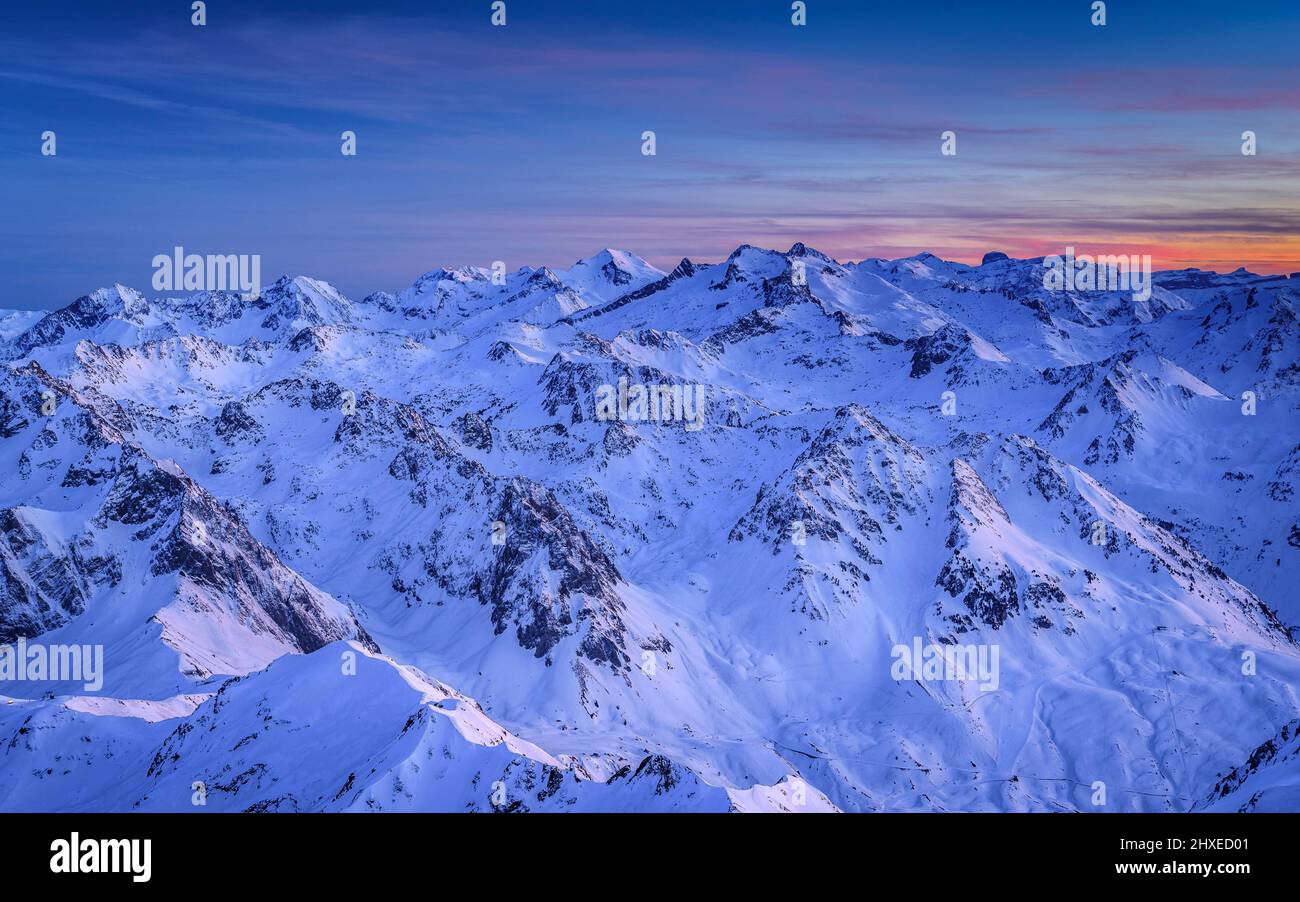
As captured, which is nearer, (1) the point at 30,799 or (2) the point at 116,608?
(1) the point at 30,799

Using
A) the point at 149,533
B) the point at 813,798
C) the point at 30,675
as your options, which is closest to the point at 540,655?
the point at 149,533

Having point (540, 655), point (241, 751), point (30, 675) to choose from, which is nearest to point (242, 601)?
point (30, 675)

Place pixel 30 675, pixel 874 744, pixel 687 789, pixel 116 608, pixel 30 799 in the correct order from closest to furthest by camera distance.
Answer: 1. pixel 687 789
2. pixel 30 799
3. pixel 30 675
4. pixel 116 608
5. pixel 874 744

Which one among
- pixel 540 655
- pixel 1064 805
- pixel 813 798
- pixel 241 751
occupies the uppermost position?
pixel 241 751

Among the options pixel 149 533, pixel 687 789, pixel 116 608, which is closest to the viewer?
pixel 687 789

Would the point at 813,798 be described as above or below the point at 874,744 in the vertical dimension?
above
